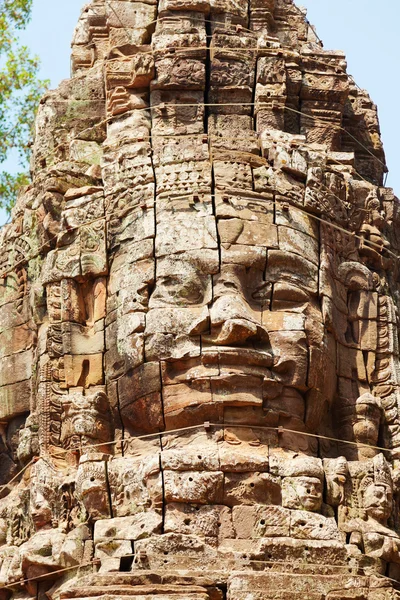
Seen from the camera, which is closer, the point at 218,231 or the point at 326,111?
the point at 218,231

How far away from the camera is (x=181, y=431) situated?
22.2m

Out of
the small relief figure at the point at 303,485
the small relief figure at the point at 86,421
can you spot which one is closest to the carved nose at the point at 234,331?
the small relief figure at the point at 303,485

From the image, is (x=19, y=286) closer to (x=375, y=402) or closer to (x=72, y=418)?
(x=72, y=418)

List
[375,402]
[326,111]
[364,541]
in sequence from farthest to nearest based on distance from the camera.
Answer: [326,111] < [375,402] < [364,541]

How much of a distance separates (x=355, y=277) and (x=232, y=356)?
8.15ft

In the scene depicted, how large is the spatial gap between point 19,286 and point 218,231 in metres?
3.36

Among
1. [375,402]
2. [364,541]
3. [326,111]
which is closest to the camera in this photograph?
[364,541]

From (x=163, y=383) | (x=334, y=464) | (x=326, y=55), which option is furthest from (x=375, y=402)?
(x=326, y=55)

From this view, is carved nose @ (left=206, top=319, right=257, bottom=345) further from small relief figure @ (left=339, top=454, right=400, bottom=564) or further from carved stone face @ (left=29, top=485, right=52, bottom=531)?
carved stone face @ (left=29, top=485, right=52, bottom=531)

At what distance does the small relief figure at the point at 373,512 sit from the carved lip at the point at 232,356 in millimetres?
1643

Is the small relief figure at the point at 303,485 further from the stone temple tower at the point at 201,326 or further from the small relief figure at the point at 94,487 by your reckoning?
the small relief figure at the point at 94,487

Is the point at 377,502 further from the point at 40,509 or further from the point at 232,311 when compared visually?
the point at 40,509

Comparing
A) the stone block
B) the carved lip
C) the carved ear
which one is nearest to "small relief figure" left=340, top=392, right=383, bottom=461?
the carved ear

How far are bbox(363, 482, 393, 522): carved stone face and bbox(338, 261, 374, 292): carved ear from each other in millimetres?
2701
